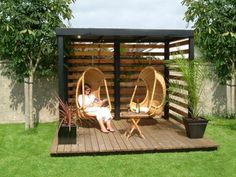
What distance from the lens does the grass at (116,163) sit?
542cm

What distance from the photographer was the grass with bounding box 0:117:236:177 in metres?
5.42

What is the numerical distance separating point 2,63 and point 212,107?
5.42 m

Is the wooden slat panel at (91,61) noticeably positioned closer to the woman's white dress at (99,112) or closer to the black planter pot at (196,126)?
the woman's white dress at (99,112)

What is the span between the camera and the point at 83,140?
276 inches

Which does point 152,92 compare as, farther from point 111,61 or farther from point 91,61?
point 91,61

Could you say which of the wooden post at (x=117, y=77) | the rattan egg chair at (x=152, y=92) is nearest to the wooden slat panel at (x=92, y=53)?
the wooden post at (x=117, y=77)

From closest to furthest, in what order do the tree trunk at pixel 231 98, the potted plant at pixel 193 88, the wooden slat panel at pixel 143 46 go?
the potted plant at pixel 193 88 < the wooden slat panel at pixel 143 46 < the tree trunk at pixel 231 98

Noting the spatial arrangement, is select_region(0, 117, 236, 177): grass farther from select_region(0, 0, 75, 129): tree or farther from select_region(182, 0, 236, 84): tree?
select_region(182, 0, 236, 84): tree

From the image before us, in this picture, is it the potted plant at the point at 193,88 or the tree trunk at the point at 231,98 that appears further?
the tree trunk at the point at 231,98

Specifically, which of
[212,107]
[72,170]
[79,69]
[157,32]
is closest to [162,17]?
[212,107]

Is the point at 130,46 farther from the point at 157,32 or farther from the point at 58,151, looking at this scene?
the point at 58,151

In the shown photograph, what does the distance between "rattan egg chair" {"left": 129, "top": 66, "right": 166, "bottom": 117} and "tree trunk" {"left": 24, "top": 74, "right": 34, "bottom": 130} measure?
224cm

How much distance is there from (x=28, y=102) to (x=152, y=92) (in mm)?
2769

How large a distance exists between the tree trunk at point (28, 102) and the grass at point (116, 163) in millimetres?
1398
